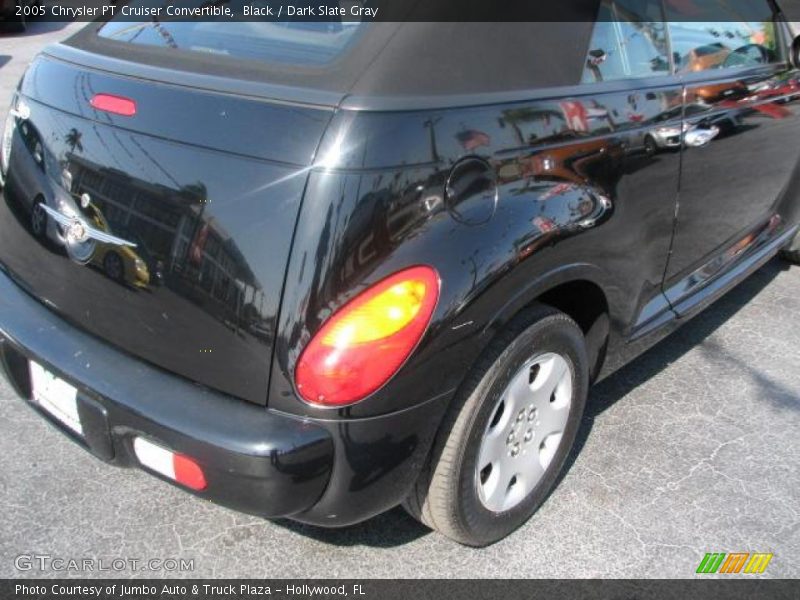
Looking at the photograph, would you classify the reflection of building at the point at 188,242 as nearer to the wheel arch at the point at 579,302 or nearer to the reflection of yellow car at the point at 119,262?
the reflection of yellow car at the point at 119,262

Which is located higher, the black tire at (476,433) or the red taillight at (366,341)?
the red taillight at (366,341)

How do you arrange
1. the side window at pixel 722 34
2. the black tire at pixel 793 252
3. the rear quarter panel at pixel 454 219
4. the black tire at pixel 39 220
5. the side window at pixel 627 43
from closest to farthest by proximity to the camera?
the rear quarter panel at pixel 454 219 < the black tire at pixel 39 220 < the side window at pixel 627 43 < the side window at pixel 722 34 < the black tire at pixel 793 252

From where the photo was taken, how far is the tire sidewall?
1.94m

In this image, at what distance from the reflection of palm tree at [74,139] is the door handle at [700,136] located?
6.15 feet

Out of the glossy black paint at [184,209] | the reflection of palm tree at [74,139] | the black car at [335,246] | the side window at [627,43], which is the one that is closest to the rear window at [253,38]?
the black car at [335,246]

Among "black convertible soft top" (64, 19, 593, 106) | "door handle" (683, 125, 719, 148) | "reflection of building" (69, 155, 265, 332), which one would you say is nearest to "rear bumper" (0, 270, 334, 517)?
"reflection of building" (69, 155, 265, 332)

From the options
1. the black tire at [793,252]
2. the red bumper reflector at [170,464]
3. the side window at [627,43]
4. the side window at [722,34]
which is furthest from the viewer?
the black tire at [793,252]

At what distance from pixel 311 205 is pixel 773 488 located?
199 cm

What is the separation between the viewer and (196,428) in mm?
1699

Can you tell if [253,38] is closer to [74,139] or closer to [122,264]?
[74,139]

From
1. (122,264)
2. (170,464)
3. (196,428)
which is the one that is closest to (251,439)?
(196,428)

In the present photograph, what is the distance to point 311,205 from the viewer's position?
1.61 m

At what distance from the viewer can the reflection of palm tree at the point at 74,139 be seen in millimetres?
1933

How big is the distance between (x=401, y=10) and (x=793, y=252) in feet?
11.3
